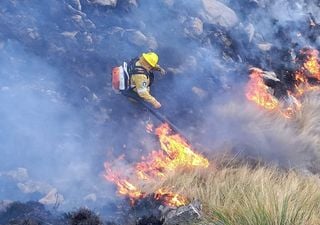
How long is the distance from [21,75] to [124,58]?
2027 mm

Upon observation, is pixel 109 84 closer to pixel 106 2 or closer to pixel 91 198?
pixel 106 2

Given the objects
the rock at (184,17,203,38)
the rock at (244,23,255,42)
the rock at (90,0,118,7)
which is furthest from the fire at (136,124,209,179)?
the rock at (244,23,255,42)

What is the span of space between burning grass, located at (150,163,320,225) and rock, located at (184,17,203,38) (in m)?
4.11

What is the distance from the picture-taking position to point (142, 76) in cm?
756

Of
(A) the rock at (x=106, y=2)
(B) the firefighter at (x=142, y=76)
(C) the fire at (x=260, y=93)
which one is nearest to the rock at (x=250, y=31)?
(C) the fire at (x=260, y=93)

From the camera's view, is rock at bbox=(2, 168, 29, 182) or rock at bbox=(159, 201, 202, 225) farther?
rock at bbox=(2, 168, 29, 182)

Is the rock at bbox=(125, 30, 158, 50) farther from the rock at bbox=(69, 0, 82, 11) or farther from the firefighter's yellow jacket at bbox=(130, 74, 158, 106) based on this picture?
the firefighter's yellow jacket at bbox=(130, 74, 158, 106)

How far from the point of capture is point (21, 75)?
8227mm

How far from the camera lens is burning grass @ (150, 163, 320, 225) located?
5118 mm

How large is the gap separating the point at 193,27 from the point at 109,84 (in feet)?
8.79

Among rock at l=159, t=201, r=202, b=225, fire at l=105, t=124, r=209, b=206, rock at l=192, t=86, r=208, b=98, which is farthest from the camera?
rock at l=192, t=86, r=208, b=98

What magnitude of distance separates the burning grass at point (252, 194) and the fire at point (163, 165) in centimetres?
19

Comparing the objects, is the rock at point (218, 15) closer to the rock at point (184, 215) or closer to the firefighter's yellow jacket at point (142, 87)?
the firefighter's yellow jacket at point (142, 87)

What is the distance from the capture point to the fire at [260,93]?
854 cm
